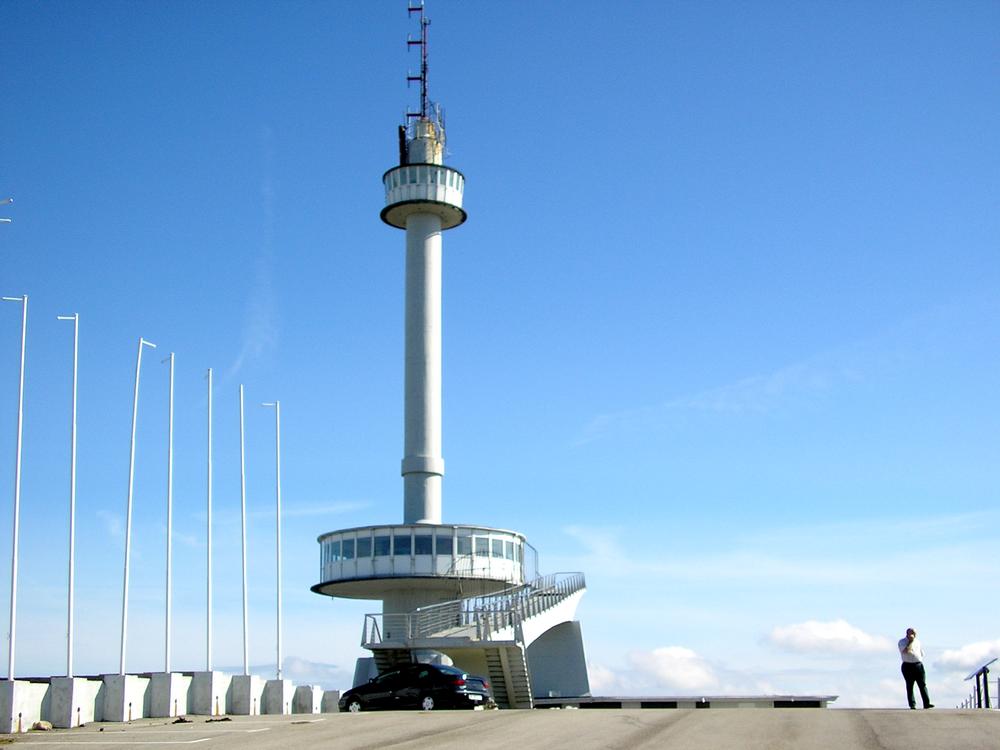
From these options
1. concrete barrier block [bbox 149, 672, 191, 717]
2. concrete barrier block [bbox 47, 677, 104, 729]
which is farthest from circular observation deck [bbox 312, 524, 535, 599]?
concrete barrier block [bbox 47, 677, 104, 729]

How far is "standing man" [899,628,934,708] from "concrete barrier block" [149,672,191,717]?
18337 millimetres

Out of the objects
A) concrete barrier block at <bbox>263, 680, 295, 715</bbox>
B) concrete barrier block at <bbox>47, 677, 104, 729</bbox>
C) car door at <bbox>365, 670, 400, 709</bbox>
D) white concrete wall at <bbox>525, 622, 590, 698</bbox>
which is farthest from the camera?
white concrete wall at <bbox>525, 622, 590, 698</bbox>

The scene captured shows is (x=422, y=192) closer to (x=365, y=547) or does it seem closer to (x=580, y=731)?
(x=365, y=547)

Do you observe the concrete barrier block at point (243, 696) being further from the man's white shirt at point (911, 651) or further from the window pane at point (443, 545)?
the window pane at point (443, 545)

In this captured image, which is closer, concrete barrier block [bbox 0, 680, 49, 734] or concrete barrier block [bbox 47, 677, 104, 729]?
concrete barrier block [bbox 0, 680, 49, 734]

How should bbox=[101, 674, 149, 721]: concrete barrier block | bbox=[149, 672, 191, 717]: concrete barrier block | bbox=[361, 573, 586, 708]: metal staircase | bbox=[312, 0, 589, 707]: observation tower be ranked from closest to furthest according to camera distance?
bbox=[101, 674, 149, 721]: concrete barrier block, bbox=[149, 672, 191, 717]: concrete barrier block, bbox=[361, 573, 586, 708]: metal staircase, bbox=[312, 0, 589, 707]: observation tower

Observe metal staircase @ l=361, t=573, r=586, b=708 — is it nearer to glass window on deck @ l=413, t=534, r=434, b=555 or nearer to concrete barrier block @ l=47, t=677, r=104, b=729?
glass window on deck @ l=413, t=534, r=434, b=555

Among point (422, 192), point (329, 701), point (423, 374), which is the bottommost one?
point (329, 701)

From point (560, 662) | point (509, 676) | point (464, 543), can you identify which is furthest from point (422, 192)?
point (509, 676)

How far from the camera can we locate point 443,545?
6334 centimetres

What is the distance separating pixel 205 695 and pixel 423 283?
1521 inches

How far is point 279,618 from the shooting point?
51.9 metres

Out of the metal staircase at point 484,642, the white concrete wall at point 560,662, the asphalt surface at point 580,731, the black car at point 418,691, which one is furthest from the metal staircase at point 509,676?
the white concrete wall at point 560,662

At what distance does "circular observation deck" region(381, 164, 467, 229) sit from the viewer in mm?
71688
